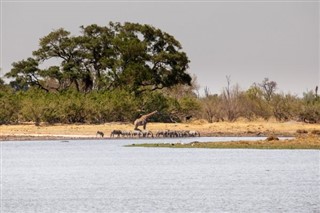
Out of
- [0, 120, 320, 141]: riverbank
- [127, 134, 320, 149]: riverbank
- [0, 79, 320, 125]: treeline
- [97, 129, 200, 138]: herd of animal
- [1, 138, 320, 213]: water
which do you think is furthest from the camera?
[0, 79, 320, 125]: treeline

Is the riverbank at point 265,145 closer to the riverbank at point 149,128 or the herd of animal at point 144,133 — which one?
the herd of animal at point 144,133

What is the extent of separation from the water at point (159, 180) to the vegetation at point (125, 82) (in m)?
19.5

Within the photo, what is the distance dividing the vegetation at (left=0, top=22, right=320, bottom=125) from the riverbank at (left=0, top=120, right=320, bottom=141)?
3.12 meters

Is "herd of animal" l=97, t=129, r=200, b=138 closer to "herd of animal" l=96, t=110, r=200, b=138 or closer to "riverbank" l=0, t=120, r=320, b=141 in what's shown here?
"herd of animal" l=96, t=110, r=200, b=138

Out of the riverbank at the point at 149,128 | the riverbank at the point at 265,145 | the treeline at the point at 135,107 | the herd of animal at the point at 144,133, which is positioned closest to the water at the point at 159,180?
the riverbank at the point at 265,145

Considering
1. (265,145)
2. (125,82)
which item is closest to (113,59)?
(125,82)

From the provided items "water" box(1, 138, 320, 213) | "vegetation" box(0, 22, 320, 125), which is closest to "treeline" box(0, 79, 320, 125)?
"vegetation" box(0, 22, 320, 125)

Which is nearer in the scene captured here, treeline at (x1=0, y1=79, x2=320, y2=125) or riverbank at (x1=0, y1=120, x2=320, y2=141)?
riverbank at (x1=0, y1=120, x2=320, y2=141)

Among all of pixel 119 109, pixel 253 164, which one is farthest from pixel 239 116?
pixel 253 164

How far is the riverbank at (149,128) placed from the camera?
6475 centimetres

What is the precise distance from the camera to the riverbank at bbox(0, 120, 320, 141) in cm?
6475

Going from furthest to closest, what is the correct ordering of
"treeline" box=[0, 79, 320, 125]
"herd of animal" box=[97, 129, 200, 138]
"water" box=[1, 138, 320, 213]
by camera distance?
1. "treeline" box=[0, 79, 320, 125]
2. "herd of animal" box=[97, 129, 200, 138]
3. "water" box=[1, 138, 320, 213]

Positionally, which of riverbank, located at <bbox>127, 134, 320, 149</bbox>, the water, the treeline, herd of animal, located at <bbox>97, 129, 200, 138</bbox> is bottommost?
the water

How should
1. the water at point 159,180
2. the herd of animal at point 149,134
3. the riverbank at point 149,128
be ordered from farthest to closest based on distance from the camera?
the riverbank at point 149,128 < the herd of animal at point 149,134 < the water at point 159,180
